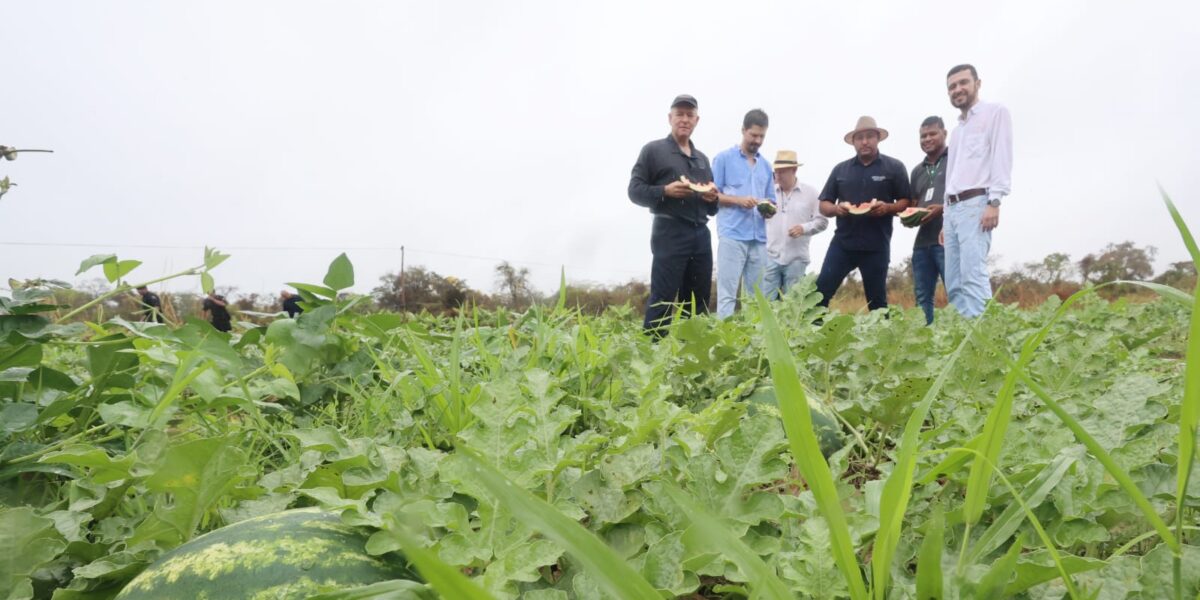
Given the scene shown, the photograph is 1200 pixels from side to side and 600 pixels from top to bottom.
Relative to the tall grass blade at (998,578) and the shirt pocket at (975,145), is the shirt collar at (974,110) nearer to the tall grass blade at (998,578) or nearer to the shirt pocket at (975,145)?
the shirt pocket at (975,145)

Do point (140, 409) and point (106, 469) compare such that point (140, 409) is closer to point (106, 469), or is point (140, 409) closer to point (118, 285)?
point (106, 469)

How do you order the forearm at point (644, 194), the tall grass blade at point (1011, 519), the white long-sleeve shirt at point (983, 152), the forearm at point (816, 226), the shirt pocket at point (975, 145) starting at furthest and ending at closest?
the forearm at point (816, 226) → the forearm at point (644, 194) → the shirt pocket at point (975, 145) → the white long-sleeve shirt at point (983, 152) → the tall grass blade at point (1011, 519)

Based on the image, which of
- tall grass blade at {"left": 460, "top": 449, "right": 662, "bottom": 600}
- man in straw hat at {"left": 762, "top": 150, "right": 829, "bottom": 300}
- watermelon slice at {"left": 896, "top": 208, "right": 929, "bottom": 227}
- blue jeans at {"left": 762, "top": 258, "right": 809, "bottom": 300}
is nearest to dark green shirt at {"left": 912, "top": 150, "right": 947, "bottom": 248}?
watermelon slice at {"left": 896, "top": 208, "right": 929, "bottom": 227}

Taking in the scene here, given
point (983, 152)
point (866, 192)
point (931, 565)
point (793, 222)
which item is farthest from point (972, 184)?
point (931, 565)

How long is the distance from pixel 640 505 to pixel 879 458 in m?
0.75

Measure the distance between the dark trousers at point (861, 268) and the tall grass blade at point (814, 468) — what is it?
20.6 feet

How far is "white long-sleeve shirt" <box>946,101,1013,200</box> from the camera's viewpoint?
5691 millimetres

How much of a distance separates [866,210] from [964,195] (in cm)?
86

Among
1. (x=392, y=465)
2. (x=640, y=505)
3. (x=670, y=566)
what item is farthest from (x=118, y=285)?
(x=670, y=566)

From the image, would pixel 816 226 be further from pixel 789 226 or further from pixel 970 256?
pixel 970 256

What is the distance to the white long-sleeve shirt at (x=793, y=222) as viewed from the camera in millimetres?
7901

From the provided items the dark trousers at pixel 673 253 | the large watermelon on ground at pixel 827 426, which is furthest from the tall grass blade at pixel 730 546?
the dark trousers at pixel 673 253

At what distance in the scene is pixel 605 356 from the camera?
6.38 ft

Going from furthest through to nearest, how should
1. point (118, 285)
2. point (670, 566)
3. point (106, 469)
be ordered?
1. point (118, 285)
2. point (106, 469)
3. point (670, 566)
